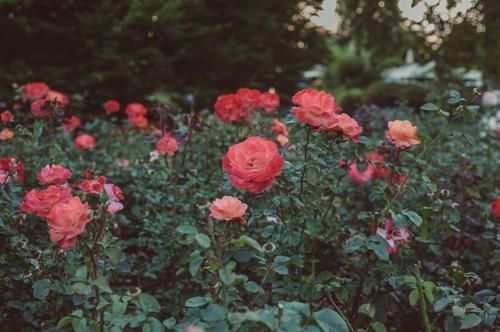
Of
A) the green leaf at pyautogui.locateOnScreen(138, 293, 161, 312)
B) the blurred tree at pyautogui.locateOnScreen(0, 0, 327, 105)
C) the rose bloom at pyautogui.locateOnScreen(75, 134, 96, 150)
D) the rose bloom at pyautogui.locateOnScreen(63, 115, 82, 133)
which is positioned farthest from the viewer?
the blurred tree at pyautogui.locateOnScreen(0, 0, 327, 105)

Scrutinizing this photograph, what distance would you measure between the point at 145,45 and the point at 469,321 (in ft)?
13.6

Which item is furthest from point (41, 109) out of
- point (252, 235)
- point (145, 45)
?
point (145, 45)

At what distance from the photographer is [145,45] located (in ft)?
16.0

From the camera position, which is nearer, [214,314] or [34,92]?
[214,314]

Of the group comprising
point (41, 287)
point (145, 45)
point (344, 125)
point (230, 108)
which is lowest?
point (145, 45)

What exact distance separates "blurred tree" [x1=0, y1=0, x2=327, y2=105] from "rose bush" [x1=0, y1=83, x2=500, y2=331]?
1898 mm

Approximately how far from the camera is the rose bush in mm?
1154

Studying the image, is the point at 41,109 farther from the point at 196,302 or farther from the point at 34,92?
the point at 196,302

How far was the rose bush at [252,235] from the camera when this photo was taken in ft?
3.79

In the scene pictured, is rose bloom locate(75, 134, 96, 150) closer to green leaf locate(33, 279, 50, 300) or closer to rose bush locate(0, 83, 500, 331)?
rose bush locate(0, 83, 500, 331)

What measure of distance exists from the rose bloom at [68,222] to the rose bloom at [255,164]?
13.5 inches

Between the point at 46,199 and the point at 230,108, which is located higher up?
the point at 46,199

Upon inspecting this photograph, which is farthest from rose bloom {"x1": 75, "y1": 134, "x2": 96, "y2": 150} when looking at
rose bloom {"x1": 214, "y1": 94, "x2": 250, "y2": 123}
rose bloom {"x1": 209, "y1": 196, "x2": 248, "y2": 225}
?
rose bloom {"x1": 209, "y1": 196, "x2": 248, "y2": 225}

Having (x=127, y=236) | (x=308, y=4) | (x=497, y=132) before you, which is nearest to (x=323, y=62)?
(x=308, y=4)
